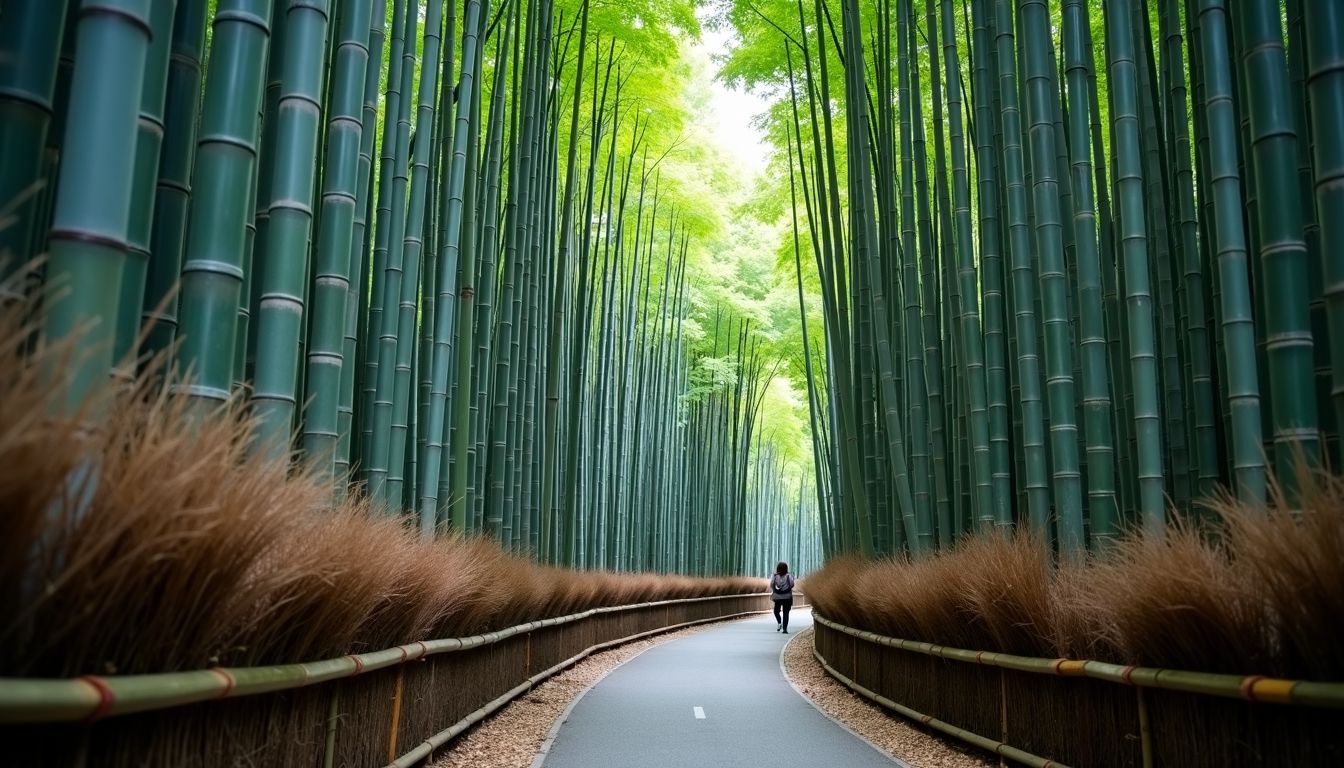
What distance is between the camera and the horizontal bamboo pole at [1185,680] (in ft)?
6.09

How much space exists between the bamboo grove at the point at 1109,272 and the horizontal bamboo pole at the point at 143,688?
1959 mm

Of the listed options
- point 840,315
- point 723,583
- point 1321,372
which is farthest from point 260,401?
point 723,583

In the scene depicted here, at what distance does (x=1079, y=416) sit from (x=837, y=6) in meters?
4.61

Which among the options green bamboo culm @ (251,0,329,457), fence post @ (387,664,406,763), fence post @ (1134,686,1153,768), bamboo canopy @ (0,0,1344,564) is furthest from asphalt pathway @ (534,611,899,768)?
green bamboo culm @ (251,0,329,457)

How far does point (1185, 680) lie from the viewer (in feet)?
7.75

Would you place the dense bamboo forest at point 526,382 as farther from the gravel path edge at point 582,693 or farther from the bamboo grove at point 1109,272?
the gravel path edge at point 582,693

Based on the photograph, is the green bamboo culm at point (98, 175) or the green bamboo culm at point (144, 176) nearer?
the green bamboo culm at point (98, 175)

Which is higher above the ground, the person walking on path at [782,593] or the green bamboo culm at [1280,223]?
the green bamboo culm at [1280,223]

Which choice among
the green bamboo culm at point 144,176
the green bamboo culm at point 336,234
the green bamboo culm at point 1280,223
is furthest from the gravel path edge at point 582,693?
the green bamboo culm at point 1280,223

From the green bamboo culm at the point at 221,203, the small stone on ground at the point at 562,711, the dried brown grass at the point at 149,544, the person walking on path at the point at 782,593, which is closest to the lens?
the dried brown grass at the point at 149,544

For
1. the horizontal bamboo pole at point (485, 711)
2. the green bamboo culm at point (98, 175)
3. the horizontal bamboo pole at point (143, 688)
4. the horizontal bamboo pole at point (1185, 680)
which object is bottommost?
the horizontal bamboo pole at point (485, 711)

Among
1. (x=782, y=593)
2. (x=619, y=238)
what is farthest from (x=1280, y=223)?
(x=782, y=593)

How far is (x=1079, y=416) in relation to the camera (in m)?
5.68

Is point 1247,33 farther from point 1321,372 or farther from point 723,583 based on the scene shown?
point 723,583
